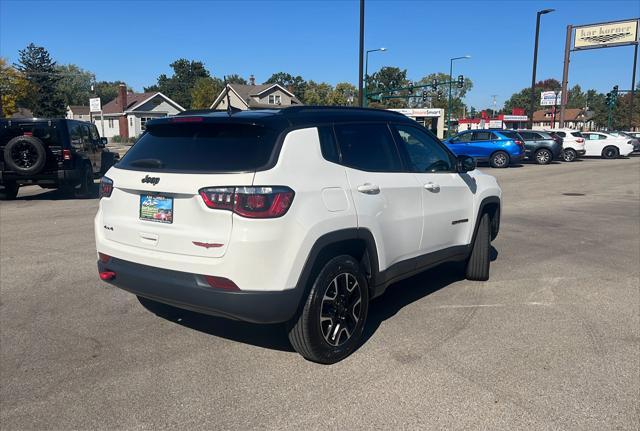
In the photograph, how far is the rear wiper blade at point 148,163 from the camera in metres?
3.65

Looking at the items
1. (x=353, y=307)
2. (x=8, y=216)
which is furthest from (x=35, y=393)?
(x=8, y=216)

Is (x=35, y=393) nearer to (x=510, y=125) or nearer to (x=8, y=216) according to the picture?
(x=8, y=216)

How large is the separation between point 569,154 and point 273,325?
28.1 metres

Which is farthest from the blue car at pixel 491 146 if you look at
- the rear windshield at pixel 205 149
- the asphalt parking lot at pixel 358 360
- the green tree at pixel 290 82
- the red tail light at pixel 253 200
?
the green tree at pixel 290 82

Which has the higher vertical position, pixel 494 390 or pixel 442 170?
pixel 442 170

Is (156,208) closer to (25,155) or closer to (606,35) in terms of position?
(25,155)

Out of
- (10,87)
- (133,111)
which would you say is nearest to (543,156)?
(10,87)

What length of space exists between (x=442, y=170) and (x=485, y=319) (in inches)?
57.0

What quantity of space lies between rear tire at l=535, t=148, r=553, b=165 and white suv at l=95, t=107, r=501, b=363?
23.9 m

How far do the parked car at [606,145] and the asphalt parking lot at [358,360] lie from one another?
27783 mm

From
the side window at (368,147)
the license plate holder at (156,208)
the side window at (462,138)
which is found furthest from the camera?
the side window at (462,138)

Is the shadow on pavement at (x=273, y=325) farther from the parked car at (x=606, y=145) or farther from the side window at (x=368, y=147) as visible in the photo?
the parked car at (x=606, y=145)

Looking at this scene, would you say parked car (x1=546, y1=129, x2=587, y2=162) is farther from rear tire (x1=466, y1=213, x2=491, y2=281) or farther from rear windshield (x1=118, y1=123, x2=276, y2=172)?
rear windshield (x1=118, y1=123, x2=276, y2=172)

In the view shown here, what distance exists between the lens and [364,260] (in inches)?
156
